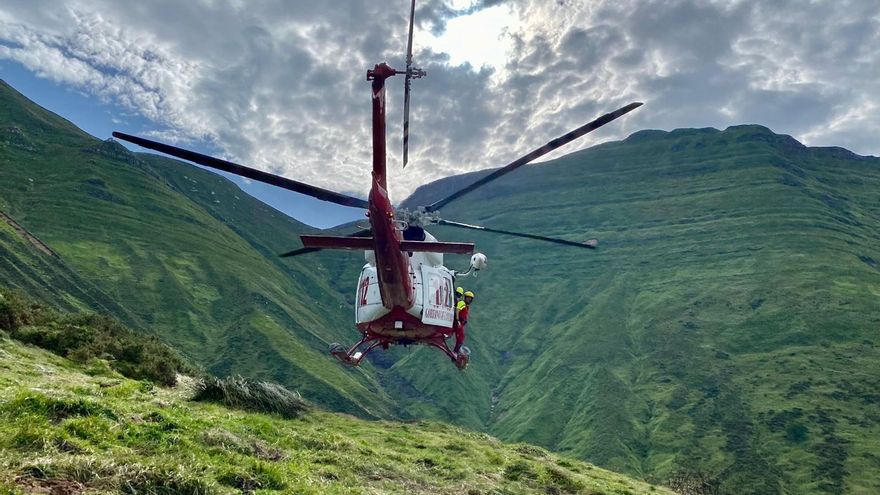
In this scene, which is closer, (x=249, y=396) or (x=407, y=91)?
(x=407, y=91)

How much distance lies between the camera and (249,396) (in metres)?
29.1

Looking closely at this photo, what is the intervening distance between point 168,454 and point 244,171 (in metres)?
7.50

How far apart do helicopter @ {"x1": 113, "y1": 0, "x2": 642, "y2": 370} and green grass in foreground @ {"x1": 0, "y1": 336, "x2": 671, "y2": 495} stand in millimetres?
5864

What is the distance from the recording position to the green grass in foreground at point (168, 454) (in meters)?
10.4

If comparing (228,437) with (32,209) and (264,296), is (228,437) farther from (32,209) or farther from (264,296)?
(32,209)

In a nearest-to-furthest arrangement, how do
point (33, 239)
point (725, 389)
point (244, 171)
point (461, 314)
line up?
point (244, 171), point (461, 314), point (33, 239), point (725, 389)

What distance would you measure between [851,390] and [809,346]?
20333mm

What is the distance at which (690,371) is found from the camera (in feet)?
530

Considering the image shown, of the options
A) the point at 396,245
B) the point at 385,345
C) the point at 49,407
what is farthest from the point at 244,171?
the point at 385,345

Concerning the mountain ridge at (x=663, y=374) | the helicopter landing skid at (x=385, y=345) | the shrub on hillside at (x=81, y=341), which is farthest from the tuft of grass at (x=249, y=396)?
the mountain ridge at (x=663, y=374)

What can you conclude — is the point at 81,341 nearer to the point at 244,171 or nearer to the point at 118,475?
the point at 244,171

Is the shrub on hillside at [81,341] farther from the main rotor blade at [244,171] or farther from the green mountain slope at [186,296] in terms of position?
the green mountain slope at [186,296]

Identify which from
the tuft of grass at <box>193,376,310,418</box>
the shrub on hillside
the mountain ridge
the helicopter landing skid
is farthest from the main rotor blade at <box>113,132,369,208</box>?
the mountain ridge

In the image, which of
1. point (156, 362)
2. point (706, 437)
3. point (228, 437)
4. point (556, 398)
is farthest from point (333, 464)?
point (556, 398)
